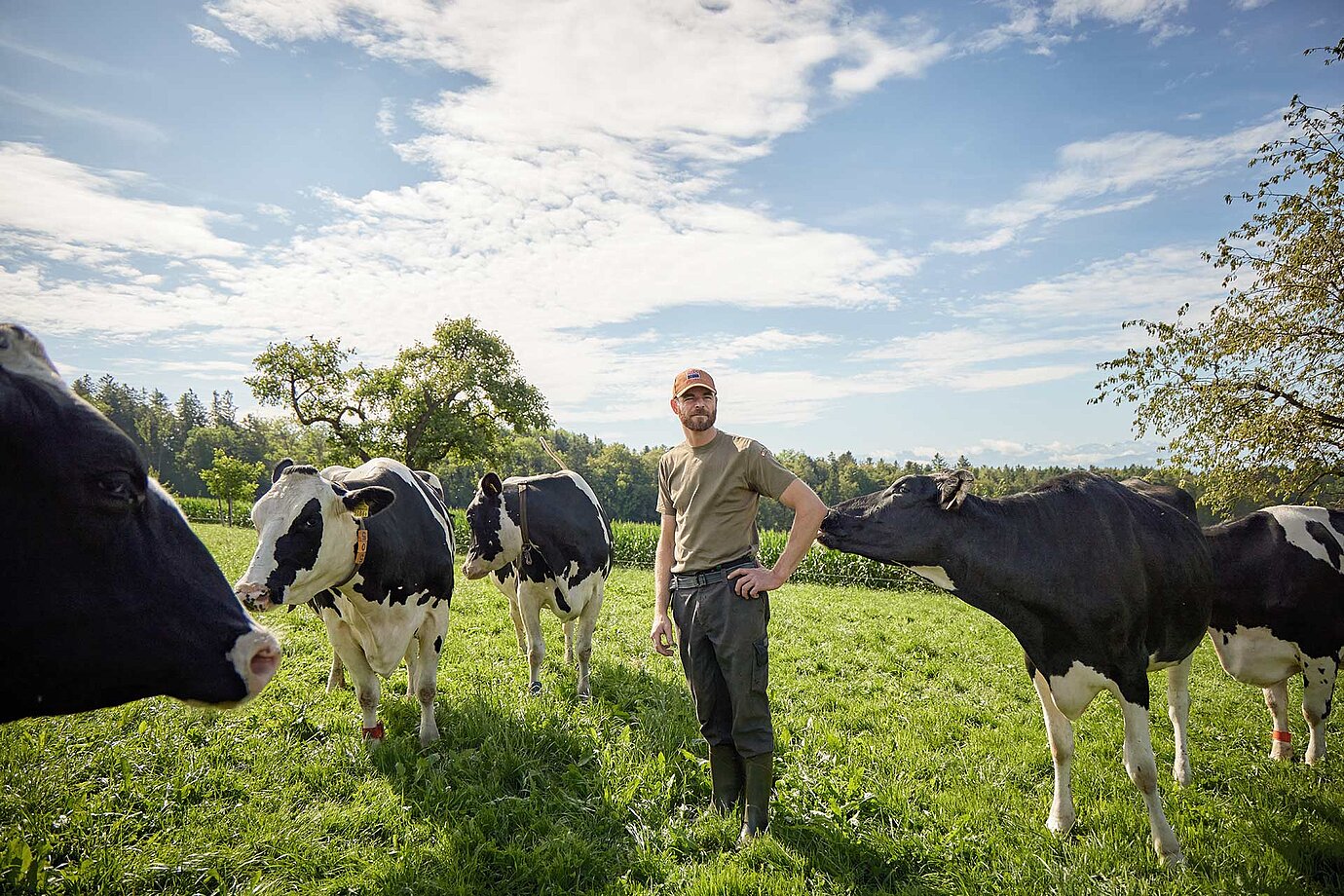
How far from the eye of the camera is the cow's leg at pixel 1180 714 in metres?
4.75

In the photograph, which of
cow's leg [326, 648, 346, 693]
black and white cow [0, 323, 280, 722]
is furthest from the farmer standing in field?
cow's leg [326, 648, 346, 693]

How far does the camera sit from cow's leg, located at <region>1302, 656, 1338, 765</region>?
193 inches

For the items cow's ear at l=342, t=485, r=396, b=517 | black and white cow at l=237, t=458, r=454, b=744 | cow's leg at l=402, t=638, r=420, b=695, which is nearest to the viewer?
black and white cow at l=237, t=458, r=454, b=744

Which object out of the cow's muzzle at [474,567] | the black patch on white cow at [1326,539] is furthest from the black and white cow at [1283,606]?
the cow's muzzle at [474,567]

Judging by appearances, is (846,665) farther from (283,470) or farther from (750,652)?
(283,470)

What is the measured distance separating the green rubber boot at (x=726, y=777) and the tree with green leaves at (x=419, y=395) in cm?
2951

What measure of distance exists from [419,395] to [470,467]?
1993 cm

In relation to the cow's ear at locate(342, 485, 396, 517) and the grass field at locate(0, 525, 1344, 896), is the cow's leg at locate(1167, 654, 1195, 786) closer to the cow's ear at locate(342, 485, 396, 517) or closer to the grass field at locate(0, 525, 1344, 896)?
the grass field at locate(0, 525, 1344, 896)

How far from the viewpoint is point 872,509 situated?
3975 millimetres

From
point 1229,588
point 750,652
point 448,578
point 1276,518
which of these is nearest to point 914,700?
point 1229,588

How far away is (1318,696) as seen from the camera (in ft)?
16.2

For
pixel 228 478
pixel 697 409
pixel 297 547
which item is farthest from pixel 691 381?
pixel 228 478

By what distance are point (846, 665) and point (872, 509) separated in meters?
4.91

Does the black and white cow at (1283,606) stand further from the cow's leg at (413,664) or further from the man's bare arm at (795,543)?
the cow's leg at (413,664)
